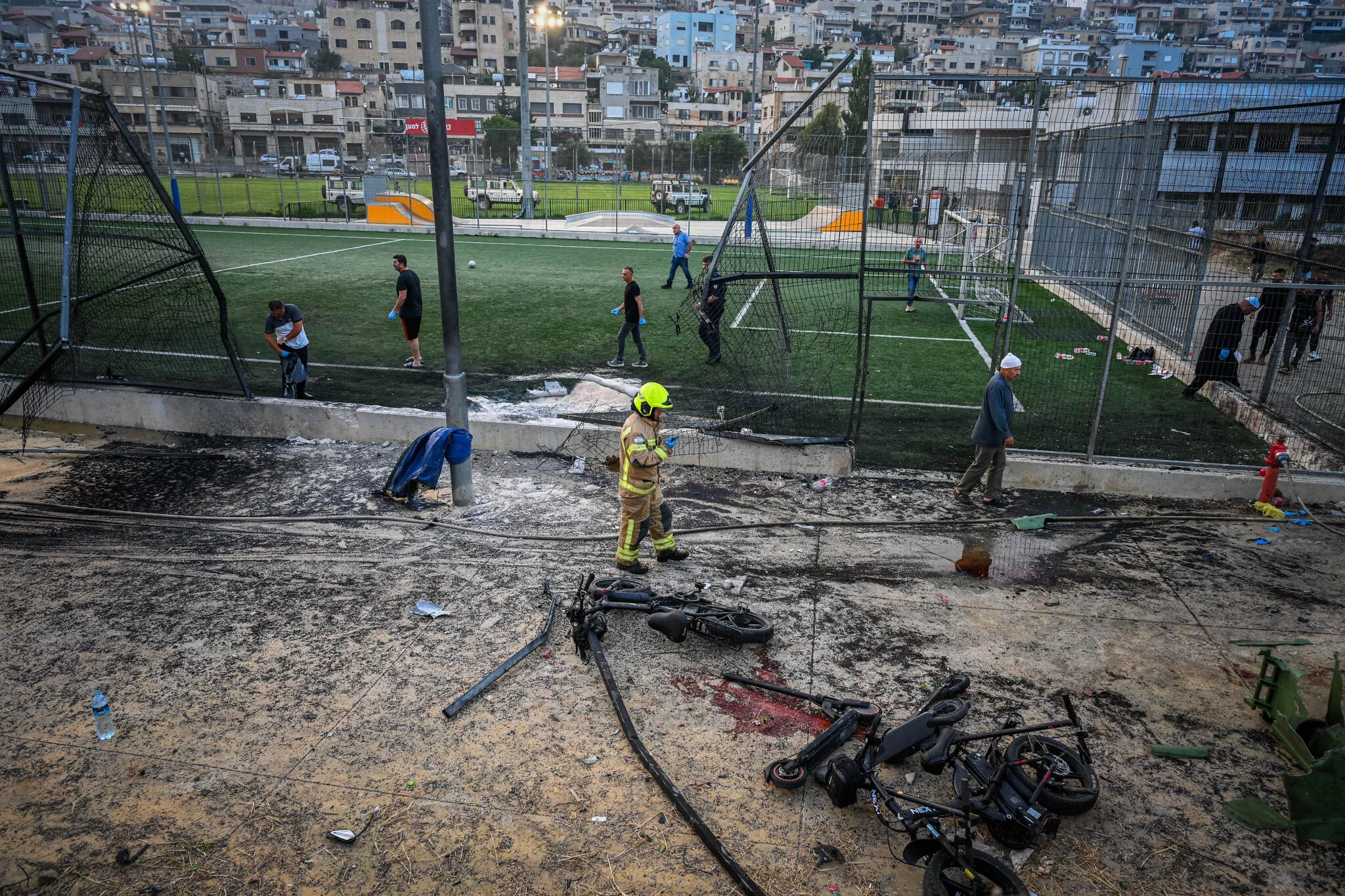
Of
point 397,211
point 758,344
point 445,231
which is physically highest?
point 445,231

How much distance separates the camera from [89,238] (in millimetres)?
10625

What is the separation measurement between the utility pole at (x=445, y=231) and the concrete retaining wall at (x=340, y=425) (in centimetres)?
163

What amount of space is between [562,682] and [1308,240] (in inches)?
425

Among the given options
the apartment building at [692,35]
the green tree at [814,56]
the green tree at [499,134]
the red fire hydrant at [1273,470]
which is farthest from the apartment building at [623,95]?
Answer: the red fire hydrant at [1273,470]

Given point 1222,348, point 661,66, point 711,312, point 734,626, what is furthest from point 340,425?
point 661,66

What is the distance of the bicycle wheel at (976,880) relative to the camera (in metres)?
4.04

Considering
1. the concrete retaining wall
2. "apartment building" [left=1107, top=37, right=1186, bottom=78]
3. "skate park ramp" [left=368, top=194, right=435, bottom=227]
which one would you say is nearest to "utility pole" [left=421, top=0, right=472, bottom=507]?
the concrete retaining wall

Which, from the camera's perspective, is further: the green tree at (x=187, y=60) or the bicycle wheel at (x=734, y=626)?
the green tree at (x=187, y=60)

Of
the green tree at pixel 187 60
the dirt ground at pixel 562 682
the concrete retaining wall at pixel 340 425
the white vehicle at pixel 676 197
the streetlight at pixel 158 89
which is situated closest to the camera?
the dirt ground at pixel 562 682

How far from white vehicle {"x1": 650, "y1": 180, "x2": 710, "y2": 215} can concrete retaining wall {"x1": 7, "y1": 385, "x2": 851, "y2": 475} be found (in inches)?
1112

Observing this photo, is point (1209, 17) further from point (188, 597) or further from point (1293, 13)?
point (188, 597)

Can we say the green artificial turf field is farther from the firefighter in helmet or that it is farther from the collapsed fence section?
the firefighter in helmet

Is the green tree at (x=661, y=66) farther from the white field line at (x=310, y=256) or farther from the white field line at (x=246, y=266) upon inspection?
the white field line at (x=246, y=266)

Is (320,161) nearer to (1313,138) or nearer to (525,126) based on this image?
(525,126)
